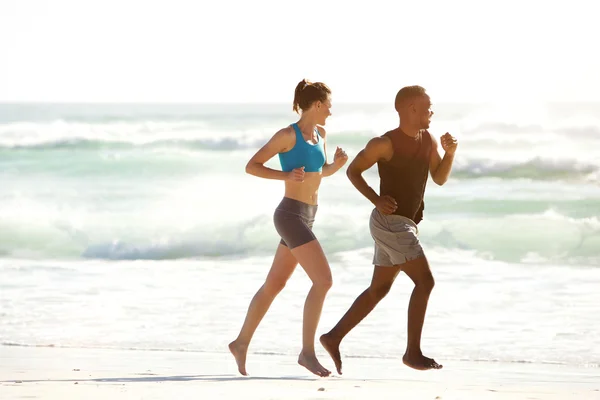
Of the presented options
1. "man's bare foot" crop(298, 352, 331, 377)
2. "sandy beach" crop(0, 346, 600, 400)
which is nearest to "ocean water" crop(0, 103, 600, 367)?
"sandy beach" crop(0, 346, 600, 400)

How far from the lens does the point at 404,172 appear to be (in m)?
6.37

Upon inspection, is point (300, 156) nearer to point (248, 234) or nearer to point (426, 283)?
point (426, 283)

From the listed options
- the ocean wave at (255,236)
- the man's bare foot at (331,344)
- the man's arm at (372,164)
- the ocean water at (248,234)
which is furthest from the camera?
the ocean wave at (255,236)

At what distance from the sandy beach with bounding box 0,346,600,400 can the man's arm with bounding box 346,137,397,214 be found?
0.97 m

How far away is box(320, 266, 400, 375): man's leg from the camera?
21.5 ft

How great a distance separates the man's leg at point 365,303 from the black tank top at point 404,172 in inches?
14.3

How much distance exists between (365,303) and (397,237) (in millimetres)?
463

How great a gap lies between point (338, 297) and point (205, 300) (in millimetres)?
1215

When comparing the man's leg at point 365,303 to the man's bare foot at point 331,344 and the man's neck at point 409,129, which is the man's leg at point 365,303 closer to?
the man's bare foot at point 331,344

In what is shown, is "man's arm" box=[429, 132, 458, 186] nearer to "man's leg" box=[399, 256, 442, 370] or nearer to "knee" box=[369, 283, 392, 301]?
"man's leg" box=[399, 256, 442, 370]

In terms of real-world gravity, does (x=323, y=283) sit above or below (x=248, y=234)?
above

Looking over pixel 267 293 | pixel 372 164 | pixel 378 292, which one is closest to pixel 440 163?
pixel 372 164

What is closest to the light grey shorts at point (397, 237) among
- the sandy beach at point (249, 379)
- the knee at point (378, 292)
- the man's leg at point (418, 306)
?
the man's leg at point (418, 306)

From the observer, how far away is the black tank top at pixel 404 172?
6367 millimetres
